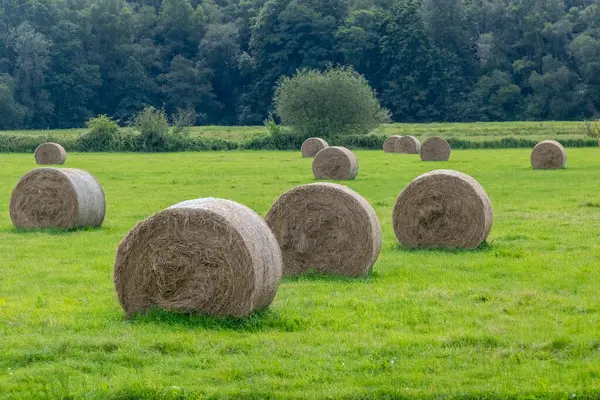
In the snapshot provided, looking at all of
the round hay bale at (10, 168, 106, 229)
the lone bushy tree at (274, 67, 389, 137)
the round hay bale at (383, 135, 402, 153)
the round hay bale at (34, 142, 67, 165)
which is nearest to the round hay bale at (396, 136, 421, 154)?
the round hay bale at (383, 135, 402, 153)

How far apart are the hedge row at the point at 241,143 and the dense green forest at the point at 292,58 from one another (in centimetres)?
4181

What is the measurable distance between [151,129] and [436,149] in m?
24.1

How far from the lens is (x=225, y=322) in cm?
1144

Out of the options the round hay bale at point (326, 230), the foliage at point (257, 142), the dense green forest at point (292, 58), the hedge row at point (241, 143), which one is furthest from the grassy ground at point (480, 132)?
the round hay bale at point (326, 230)

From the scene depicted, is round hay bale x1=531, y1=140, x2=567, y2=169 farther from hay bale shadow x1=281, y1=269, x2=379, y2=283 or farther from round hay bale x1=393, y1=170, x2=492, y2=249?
hay bale shadow x1=281, y1=269, x2=379, y2=283

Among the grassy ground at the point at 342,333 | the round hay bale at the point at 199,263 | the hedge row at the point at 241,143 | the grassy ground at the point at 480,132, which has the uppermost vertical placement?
the round hay bale at the point at 199,263

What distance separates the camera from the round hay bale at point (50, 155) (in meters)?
50.7

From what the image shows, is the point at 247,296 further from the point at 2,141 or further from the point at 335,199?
the point at 2,141

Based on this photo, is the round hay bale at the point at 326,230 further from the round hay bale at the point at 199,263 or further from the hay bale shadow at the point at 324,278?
the round hay bale at the point at 199,263

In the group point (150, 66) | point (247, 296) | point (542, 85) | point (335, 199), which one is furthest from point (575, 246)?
point (150, 66)

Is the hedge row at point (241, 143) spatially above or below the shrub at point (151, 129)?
below

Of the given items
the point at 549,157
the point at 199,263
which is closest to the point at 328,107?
the point at 549,157

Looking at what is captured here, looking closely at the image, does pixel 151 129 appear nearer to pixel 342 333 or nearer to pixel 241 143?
pixel 241 143

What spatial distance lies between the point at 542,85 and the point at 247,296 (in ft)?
352
